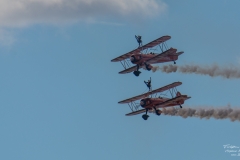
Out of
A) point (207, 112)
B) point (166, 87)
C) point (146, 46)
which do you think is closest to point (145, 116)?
point (166, 87)

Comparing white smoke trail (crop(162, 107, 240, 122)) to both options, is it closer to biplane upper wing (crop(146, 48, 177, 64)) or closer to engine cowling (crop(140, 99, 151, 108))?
engine cowling (crop(140, 99, 151, 108))

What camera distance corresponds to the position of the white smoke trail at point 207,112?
197 feet

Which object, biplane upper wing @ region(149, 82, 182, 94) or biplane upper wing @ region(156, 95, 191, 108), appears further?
biplane upper wing @ region(149, 82, 182, 94)

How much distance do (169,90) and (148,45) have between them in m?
7.31

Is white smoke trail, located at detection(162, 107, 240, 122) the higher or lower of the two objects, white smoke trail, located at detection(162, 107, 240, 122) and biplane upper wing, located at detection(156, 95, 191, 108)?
the lower

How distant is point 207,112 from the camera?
64.8 meters

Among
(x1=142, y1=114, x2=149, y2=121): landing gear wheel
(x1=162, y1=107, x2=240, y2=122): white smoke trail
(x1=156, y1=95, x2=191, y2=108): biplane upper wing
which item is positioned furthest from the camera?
(x1=142, y1=114, x2=149, y2=121): landing gear wheel

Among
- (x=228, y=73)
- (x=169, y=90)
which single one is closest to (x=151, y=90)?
(x=169, y=90)

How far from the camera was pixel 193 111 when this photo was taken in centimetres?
6619

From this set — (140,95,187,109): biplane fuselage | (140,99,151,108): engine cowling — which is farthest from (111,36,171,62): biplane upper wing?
(140,99,151,108): engine cowling

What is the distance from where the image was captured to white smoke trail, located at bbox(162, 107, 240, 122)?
5991 centimetres

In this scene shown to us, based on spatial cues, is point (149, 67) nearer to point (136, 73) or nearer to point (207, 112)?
point (136, 73)

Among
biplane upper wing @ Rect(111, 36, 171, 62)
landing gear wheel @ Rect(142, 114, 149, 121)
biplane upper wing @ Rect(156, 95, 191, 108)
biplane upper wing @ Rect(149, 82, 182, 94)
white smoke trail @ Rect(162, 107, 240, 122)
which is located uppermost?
biplane upper wing @ Rect(111, 36, 171, 62)

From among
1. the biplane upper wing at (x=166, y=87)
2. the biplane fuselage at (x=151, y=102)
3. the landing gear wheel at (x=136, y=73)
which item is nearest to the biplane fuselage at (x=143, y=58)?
the landing gear wheel at (x=136, y=73)
